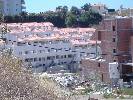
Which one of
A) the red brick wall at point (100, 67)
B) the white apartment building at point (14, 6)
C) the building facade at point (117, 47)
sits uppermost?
the white apartment building at point (14, 6)

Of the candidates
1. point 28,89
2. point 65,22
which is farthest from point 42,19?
point 28,89

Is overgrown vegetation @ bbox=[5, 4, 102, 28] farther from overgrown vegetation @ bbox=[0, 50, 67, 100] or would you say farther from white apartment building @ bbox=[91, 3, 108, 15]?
overgrown vegetation @ bbox=[0, 50, 67, 100]

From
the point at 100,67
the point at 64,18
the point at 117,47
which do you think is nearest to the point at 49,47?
the point at 100,67

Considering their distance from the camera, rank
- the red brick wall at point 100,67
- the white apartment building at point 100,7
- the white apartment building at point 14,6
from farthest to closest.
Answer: the white apartment building at point 100,7 → the white apartment building at point 14,6 → the red brick wall at point 100,67

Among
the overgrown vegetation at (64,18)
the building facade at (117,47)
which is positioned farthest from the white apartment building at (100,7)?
the building facade at (117,47)

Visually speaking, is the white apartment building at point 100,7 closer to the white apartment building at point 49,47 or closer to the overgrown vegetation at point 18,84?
the white apartment building at point 49,47

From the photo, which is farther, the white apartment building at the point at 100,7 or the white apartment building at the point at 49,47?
the white apartment building at the point at 100,7

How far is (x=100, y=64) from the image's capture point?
2811cm

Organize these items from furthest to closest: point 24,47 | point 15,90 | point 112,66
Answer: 1. point 24,47
2. point 112,66
3. point 15,90

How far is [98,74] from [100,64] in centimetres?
68

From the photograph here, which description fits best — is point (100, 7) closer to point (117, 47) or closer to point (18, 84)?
point (117, 47)

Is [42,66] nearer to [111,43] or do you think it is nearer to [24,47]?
[24,47]

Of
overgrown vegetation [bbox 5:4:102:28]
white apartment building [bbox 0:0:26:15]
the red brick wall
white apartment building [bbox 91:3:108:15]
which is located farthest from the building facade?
white apartment building [bbox 91:3:108:15]

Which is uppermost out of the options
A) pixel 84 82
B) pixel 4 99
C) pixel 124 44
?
Answer: pixel 4 99
